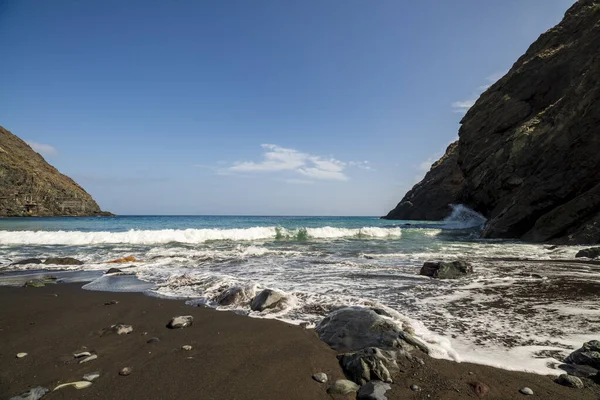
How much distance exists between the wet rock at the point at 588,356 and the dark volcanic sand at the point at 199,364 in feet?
1.43

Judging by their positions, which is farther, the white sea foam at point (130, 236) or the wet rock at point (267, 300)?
the white sea foam at point (130, 236)

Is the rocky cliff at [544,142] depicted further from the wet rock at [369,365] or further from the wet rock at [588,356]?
the wet rock at [369,365]

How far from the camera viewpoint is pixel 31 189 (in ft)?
210

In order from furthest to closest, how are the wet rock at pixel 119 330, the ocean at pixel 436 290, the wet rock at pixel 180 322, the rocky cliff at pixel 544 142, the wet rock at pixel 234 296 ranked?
the rocky cliff at pixel 544 142 < the wet rock at pixel 234 296 < the wet rock at pixel 180 322 < the wet rock at pixel 119 330 < the ocean at pixel 436 290

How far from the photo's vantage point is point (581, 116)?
18719 mm

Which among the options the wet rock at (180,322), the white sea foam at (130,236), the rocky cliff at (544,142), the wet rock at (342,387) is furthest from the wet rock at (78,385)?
the rocky cliff at (544,142)

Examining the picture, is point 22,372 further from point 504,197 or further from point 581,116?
point 504,197

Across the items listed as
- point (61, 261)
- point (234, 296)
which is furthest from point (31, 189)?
point (234, 296)

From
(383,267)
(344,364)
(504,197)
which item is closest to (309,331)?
(344,364)

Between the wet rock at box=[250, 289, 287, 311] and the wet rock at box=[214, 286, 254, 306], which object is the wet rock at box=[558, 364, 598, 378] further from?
the wet rock at box=[214, 286, 254, 306]

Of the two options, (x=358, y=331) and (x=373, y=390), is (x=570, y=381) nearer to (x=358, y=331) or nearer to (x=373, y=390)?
(x=373, y=390)

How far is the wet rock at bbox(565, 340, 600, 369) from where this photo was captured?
2.99 metres

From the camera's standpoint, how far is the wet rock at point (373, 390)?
254 centimetres

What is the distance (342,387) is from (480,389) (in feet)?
3.93
